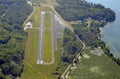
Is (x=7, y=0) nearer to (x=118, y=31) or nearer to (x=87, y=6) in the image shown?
(x=87, y=6)

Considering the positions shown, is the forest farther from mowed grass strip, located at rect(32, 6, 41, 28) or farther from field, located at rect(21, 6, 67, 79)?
mowed grass strip, located at rect(32, 6, 41, 28)

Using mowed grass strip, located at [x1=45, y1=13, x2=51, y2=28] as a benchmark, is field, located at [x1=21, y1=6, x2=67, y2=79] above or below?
below

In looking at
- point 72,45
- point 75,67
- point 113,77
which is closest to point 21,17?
point 72,45

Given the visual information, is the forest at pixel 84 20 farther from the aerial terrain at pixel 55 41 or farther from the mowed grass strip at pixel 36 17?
the mowed grass strip at pixel 36 17

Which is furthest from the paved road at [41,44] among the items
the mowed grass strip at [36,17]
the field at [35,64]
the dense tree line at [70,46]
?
the dense tree line at [70,46]

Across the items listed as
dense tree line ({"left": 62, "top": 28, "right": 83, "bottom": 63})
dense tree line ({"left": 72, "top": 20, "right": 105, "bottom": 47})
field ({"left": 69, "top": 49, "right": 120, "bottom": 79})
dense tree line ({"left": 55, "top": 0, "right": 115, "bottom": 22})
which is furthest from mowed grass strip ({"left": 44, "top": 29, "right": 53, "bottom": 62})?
dense tree line ({"left": 55, "top": 0, "right": 115, "bottom": 22})

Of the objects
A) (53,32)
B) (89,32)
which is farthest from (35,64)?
(89,32)

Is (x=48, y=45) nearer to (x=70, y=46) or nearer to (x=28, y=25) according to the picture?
(x=70, y=46)
